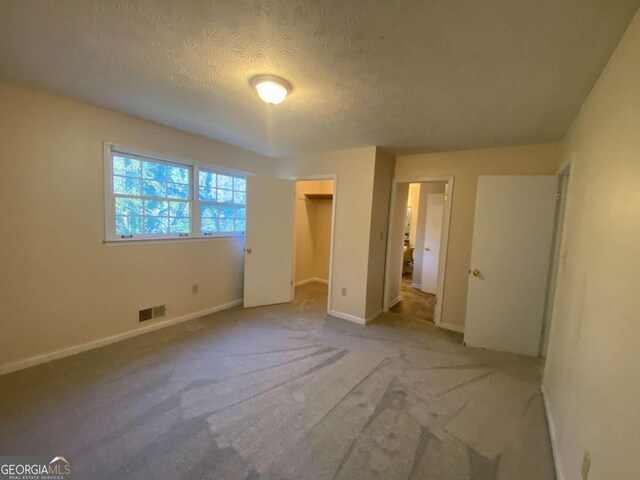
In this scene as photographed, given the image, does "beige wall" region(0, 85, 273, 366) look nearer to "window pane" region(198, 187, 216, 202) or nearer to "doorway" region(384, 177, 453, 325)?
"window pane" region(198, 187, 216, 202)

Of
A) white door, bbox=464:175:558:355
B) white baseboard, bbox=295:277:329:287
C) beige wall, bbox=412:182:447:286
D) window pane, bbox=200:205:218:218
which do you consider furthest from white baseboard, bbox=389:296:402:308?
window pane, bbox=200:205:218:218

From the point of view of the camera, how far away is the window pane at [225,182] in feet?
12.1

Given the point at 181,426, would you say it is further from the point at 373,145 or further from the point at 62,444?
the point at 373,145

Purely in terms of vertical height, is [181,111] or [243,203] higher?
[181,111]

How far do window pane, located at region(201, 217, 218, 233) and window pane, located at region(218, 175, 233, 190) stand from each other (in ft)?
1.63

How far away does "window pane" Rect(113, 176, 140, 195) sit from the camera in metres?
2.70

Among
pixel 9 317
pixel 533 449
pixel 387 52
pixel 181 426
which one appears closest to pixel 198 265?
pixel 9 317

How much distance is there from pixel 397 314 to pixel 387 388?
1876 millimetres

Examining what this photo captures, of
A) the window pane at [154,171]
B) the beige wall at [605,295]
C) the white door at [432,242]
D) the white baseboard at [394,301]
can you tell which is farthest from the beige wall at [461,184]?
the window pane at [154,171]

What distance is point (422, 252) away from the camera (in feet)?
18.1

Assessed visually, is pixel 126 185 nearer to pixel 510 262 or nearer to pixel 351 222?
pixel 351 222

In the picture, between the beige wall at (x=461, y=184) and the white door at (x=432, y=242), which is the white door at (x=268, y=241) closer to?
the beige wall at (x=461, y=184)

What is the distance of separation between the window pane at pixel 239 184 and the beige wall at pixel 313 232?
1275 mm

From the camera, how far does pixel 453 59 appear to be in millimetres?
1496
